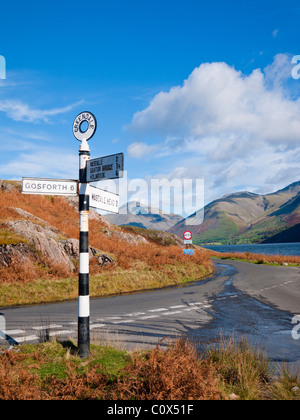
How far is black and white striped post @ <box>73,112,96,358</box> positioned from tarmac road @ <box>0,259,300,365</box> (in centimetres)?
106

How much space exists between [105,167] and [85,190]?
62 cm

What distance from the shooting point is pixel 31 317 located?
35.4ft

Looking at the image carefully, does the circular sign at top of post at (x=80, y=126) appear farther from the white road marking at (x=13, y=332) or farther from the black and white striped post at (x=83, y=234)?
the white road marking at (x=13, y=332)

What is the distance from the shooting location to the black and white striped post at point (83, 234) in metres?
5.88

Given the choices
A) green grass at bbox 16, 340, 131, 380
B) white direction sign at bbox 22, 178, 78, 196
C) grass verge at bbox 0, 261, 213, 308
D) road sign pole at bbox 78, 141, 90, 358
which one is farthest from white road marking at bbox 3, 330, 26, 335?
grass verge at bbox 0, 261, 213, 308

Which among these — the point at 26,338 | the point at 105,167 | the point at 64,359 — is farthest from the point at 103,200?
the point at 26,338

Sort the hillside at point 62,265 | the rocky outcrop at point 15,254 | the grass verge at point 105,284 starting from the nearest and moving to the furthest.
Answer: the grass verge at point 105,284 → the hillside at point 62,265 → the rocky outcrop at point 15,254

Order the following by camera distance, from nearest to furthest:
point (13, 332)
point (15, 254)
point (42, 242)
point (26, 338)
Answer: point (26, 338) < point (13, 332) < point (15, 254) < point (42, 242)

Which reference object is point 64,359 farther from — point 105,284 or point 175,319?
point 105,284

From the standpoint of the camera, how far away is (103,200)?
256 inches

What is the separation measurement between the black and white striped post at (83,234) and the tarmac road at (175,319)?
41.6 inches

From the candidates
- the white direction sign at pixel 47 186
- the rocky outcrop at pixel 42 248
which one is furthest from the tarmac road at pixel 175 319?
the rocky outcrop at pixel 42 248

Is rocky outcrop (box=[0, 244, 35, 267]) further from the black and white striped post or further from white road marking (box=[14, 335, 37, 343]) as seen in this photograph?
the black and white striped post
